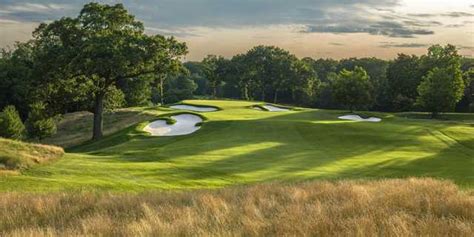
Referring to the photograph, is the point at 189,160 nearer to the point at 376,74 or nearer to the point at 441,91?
the point at 441,91

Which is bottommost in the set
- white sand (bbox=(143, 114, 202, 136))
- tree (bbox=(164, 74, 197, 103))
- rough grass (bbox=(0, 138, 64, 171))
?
tree (bbox=(164, 74, 197, 103))

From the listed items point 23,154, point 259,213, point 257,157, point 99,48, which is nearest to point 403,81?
point 99,48

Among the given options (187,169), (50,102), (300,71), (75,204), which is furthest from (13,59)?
(75,204)

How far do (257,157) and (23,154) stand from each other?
43.9 feet

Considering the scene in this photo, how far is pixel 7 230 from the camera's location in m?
9.27

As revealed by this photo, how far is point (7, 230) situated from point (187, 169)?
15.7m

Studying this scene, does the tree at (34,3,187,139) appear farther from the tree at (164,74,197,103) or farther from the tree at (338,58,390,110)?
the tree at (164,74,197,103)

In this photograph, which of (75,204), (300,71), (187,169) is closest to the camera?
(75,204)

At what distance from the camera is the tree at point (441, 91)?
7288 centimetres

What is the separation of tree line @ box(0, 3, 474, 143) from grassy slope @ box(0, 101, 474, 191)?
19.5ft

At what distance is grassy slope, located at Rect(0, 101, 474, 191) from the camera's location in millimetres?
20828

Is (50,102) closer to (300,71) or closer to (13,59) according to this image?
(13,59)

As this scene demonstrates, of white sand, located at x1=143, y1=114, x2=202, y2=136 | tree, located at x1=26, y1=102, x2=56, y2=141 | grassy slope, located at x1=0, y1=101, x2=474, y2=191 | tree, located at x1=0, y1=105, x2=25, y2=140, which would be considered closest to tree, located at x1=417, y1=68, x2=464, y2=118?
grassy slope, located at x1=0, y1=101, x2=474, y2=191

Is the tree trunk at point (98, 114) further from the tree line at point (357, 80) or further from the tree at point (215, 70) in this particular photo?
the tree at point (215, 70)
